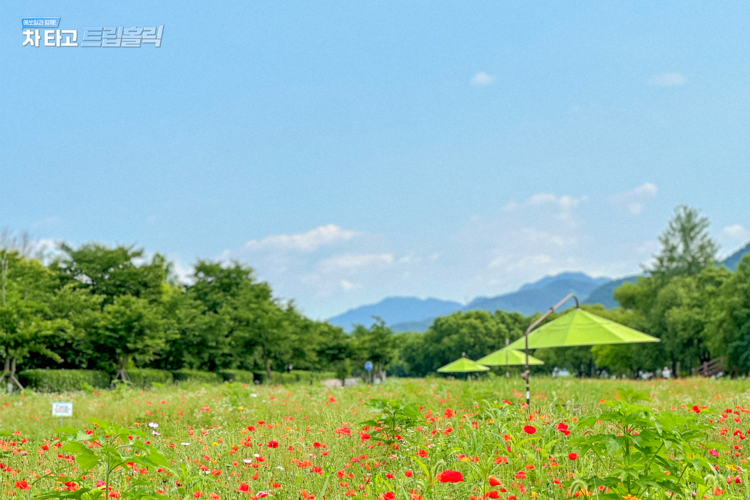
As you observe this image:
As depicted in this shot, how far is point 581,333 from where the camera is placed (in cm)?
1420

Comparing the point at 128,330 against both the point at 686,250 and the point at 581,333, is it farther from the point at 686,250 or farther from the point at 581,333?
the point at 686,250

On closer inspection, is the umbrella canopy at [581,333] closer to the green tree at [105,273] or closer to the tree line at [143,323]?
the tree line at [143,323]

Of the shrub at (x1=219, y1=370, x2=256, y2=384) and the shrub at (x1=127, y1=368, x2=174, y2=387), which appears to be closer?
the shrub at (x1=127, y1=368, x2=174, y2=387)

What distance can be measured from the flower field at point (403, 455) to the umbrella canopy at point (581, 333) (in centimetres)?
384

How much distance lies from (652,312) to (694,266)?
1382cm

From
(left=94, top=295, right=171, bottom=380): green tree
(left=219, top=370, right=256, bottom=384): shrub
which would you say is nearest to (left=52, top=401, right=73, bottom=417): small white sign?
(left=94, top=295, right=171, bottom=380): green tree

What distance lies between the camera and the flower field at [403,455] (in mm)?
4359

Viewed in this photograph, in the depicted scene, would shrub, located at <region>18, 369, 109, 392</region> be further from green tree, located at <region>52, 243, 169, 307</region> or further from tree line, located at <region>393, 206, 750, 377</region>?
tree line, located at <region>393, 206, 750, 377</region>

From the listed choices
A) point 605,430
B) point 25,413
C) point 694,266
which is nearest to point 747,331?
point 694,266

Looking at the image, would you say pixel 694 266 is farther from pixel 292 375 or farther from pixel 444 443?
pixel 444 443

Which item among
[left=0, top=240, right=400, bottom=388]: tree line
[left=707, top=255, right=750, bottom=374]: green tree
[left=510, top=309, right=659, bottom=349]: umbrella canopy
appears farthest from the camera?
[left=707, top=255, right=750, bottom=374]: green tree

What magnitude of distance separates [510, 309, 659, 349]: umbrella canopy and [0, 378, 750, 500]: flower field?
384 cm

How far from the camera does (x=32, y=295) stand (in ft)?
105

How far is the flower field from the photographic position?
4359 mm
